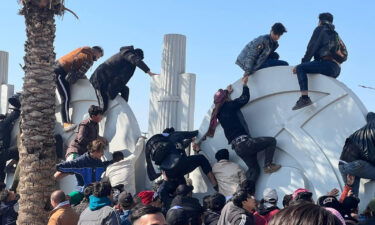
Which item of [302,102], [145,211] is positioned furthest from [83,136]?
[145,211]

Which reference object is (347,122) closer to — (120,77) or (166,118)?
(166,118)

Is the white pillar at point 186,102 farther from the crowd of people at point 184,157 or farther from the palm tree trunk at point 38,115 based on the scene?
the palm tree trunk at point 38,115

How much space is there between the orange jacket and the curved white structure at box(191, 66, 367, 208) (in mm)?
3245

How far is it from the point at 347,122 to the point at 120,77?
419 cm

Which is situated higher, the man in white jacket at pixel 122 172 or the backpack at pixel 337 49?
the backpack at pixel 337 49

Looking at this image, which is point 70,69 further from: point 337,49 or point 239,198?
point 239,198

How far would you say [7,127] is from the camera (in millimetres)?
12250

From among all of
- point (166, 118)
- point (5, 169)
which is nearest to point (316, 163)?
point (166, 118)

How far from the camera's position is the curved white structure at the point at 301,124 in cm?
853

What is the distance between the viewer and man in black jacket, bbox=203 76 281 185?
8.91m

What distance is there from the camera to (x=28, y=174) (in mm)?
8594

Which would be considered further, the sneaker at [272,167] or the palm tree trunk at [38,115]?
the sneaker at [272,167]

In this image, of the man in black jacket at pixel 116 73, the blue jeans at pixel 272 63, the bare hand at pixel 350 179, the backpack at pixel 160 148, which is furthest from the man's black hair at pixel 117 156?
the bare hand at pixel 350 179

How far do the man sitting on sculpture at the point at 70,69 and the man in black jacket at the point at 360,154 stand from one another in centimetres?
536
